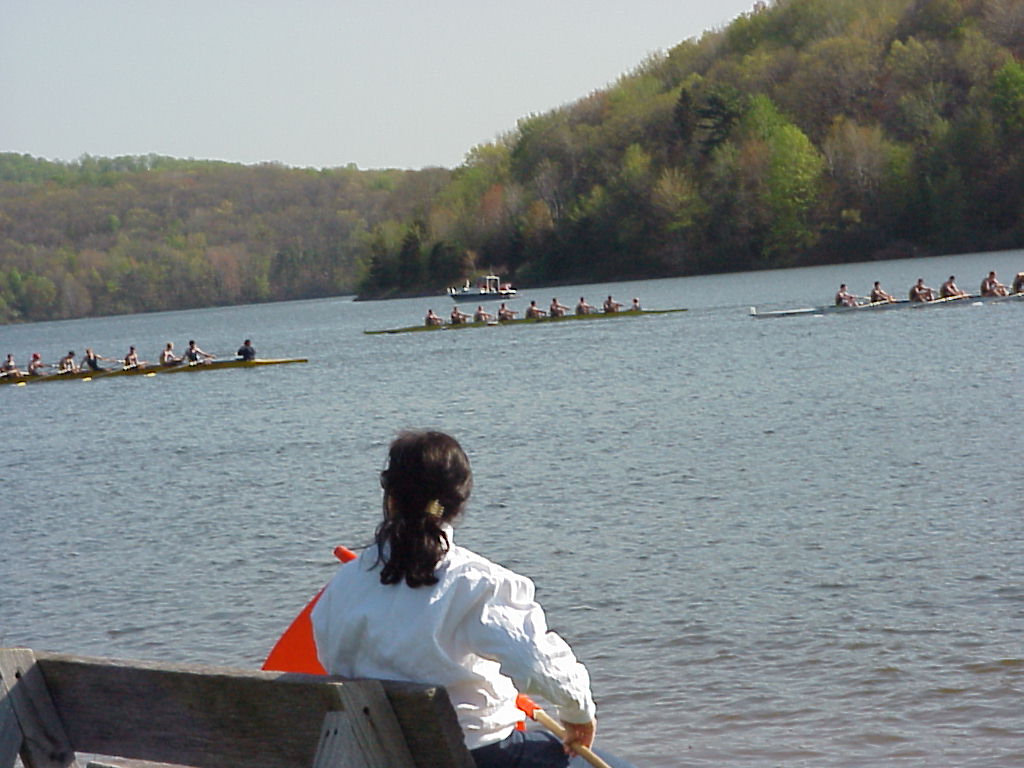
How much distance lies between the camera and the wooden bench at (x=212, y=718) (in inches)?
123

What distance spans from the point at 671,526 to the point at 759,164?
301 ft

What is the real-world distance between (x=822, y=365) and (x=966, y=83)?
77265mm

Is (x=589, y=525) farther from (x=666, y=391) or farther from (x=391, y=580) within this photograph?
(x=666, y=391)

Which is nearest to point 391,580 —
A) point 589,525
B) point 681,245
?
point 589,525

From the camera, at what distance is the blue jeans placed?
3576 millimetres

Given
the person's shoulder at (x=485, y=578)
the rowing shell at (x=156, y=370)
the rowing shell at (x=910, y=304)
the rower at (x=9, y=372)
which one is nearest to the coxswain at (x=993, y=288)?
the rowing shell at (x=910, y=304)

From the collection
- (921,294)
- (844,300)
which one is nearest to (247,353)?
(844,300)

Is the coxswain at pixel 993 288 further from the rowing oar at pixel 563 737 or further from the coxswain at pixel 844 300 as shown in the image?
the rowing oar at pixel 563 737

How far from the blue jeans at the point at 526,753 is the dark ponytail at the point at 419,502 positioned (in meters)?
0.50

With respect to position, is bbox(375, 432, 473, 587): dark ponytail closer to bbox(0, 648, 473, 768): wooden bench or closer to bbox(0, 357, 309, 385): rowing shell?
bbox(0, 648, 473, 768): wooden bench

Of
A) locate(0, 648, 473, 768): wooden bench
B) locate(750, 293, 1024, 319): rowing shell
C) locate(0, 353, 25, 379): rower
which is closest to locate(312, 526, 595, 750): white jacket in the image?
locate(0, 648, 473, 768): wooden bench

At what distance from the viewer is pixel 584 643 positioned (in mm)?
9984

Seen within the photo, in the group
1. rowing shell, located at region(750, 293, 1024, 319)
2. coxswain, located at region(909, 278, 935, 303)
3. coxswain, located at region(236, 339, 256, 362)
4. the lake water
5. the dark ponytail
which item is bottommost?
the lake water

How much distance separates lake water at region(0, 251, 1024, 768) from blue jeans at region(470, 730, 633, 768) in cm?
374
